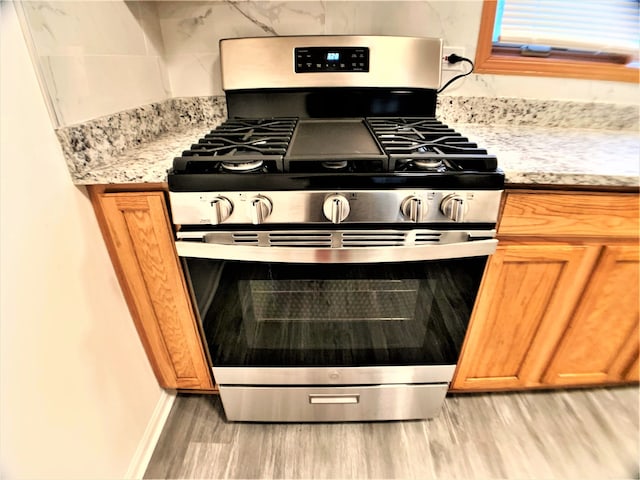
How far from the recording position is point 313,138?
1010 millimetres

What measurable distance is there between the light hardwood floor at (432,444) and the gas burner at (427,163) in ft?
3.15

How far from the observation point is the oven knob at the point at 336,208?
0.78 m

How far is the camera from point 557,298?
1.05 meters

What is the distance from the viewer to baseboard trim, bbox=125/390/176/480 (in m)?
1.06

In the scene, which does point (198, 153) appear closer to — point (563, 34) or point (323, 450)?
point (323, 450)

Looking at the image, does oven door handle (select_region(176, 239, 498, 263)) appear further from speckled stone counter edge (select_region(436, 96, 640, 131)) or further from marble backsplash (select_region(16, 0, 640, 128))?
speckled stone counter edge (select_region(436, 96, 640, 131))

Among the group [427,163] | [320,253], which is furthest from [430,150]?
[320,253]

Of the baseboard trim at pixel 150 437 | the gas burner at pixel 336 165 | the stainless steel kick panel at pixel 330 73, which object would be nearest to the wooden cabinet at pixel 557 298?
the gas burner at pixel 336 165

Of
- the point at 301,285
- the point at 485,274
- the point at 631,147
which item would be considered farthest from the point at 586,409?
the point at 301,285

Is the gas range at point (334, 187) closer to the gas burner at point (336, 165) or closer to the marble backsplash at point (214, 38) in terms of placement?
the gas burner at point (336, 165)

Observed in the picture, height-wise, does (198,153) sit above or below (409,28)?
below

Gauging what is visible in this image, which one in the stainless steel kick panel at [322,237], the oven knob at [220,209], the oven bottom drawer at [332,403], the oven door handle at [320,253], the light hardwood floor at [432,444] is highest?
the oven knob at [220,209]

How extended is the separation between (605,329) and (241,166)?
4.22 feet

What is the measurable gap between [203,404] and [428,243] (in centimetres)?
107
